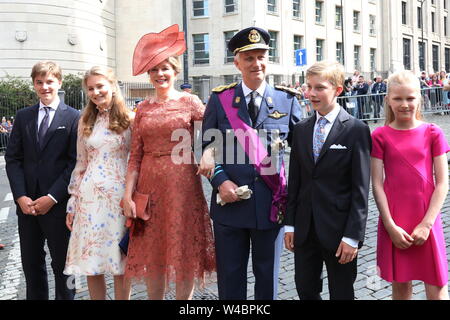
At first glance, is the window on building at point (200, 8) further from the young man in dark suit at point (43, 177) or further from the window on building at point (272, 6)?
the young man in dark suit at point (43, 177)

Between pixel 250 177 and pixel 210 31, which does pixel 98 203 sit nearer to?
pixel 250 177

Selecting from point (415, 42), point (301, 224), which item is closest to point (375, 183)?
point (301, 224)

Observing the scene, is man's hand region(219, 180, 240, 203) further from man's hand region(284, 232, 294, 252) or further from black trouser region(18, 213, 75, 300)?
black trouser region(18, 213, 75, 300)

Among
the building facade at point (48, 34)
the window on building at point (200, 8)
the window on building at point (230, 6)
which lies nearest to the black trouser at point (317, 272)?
the building facade at point (48, 34)

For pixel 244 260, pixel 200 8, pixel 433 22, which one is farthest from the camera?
pixel 433 22

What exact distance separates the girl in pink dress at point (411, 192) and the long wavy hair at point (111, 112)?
1.79 metres

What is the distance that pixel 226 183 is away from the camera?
3.11 metres

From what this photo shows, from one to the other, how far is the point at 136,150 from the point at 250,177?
904 millimetres

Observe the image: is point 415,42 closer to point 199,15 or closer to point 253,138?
point 199,15

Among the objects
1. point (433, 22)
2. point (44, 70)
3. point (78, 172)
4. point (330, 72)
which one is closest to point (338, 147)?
point (330, 72)

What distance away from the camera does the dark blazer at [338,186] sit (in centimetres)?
284

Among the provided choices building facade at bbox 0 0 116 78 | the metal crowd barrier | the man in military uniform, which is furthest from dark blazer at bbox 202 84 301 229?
building facade at bbox 0 0 116 78

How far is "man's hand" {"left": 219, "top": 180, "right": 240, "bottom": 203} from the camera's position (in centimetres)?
308

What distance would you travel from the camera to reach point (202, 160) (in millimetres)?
3221
